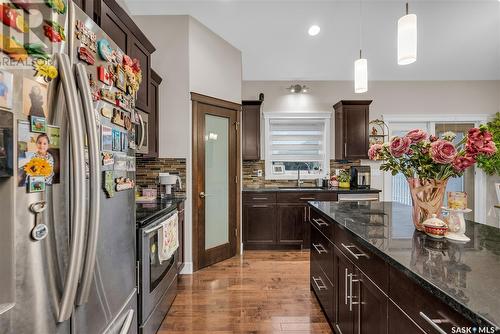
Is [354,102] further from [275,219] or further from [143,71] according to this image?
[143,71]

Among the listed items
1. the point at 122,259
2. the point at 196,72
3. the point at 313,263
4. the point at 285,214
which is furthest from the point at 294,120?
the point at 122,259

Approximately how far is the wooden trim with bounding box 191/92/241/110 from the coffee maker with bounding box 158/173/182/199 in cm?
104

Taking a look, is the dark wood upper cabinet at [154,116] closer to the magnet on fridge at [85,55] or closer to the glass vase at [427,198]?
the magnet on fridge at [85,55]

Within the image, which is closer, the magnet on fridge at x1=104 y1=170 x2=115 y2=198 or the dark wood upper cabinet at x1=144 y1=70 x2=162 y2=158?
the magnet on fridge at x1=104 y1=170 x2=115 y2=198

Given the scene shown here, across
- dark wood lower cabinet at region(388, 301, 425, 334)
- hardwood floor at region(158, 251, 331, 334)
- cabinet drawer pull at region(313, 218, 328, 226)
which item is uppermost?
cabinet drawer pull at region(313, 218, 328, 226)

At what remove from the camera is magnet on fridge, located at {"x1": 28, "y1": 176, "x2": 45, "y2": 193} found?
0.75 m

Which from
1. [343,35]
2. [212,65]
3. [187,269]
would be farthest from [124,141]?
[343,35]

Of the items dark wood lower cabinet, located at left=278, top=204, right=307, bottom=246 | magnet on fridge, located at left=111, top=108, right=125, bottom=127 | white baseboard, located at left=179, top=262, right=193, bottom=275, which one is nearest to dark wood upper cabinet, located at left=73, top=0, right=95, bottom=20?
magnet on fridge, located at left=111, top=108, right=125, bottom=127

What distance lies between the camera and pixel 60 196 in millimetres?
854

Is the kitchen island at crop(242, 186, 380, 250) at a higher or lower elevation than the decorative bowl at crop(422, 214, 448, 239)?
lower

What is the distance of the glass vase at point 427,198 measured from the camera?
1503 millimetres

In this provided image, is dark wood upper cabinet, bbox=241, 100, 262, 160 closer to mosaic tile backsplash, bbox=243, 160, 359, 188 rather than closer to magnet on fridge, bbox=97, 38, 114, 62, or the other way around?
mosaic tile backsplash, bbox=243, 160, 359, 188

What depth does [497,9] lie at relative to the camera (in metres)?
3.74

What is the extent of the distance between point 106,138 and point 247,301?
2167 mm
